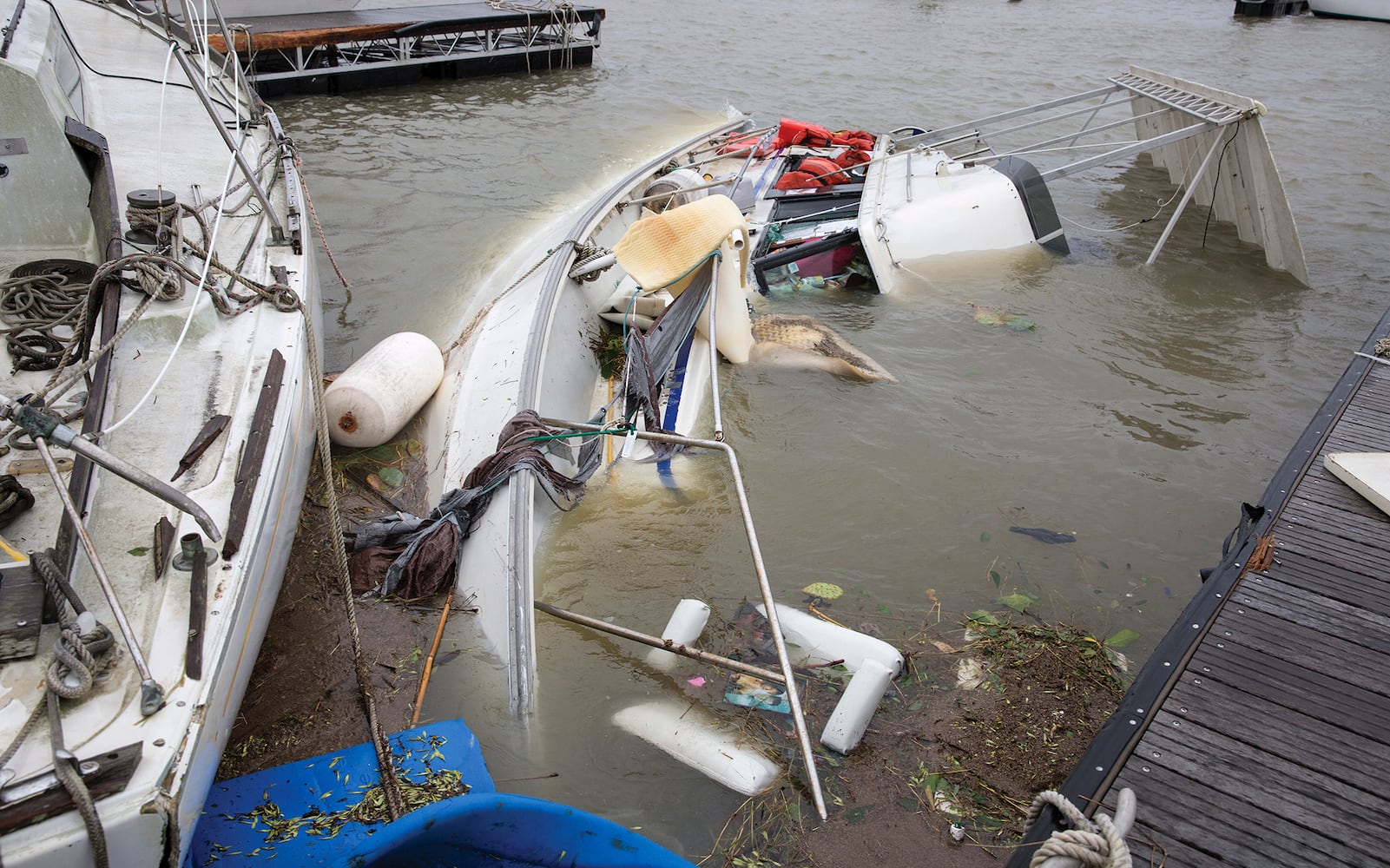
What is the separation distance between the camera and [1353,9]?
2492 cm

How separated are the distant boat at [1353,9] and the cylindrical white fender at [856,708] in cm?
3042

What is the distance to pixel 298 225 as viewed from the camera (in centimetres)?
571

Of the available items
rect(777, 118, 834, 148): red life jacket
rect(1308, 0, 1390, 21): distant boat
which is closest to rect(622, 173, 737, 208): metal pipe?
rect(777, 118, 834, 148): red life jacket

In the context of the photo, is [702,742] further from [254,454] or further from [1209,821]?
[254,454]

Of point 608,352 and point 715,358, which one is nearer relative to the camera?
point 715,358

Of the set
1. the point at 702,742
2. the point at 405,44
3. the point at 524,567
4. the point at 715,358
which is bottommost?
the point at 702,742

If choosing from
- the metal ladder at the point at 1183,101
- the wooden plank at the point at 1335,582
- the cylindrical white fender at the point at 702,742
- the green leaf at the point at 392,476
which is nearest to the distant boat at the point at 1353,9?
the metal ladder at the point at 1183,101

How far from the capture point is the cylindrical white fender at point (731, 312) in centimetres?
618

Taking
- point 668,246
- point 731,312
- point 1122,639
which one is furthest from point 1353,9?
point 1122,639

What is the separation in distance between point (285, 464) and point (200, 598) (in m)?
1.04

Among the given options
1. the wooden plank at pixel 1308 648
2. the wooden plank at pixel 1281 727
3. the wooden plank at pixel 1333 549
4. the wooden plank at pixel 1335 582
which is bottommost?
the wooden plank at pixel 1281 727

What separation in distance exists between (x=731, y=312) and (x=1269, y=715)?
420cm

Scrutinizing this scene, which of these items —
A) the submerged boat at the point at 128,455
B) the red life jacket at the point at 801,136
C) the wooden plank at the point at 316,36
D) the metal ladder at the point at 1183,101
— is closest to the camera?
the submerged boat at the point at 128,455

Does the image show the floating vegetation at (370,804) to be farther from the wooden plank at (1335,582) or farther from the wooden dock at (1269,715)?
the wooden plank at (1335,582)
